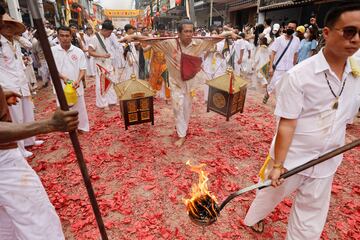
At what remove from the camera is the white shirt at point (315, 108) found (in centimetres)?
196

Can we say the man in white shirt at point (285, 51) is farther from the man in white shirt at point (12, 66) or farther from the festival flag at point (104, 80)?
the man in white shirt at point (12, 66)

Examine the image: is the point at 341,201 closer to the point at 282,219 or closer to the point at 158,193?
the point at 282,219

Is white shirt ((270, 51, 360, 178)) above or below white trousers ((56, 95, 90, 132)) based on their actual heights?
above

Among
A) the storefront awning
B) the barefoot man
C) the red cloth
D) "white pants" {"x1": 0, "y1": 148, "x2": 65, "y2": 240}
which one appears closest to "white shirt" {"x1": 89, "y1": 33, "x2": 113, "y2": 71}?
the barefoot man

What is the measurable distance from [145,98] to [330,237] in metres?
3.79

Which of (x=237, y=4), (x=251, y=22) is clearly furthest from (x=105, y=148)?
(x=237, y=4)

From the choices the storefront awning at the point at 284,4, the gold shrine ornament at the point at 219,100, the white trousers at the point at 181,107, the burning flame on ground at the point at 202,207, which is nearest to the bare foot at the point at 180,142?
the white trousers at the point at 181,107

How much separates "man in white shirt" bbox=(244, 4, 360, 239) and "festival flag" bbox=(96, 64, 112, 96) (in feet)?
19.2

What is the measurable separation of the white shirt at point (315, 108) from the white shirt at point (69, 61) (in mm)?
4669

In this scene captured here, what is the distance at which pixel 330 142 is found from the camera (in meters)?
2.14

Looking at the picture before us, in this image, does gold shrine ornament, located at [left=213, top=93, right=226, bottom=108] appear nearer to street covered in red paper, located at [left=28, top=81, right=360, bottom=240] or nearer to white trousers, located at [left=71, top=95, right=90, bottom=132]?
street covered in red paper, located at [left=28, top=81, right=360, bottom=240]

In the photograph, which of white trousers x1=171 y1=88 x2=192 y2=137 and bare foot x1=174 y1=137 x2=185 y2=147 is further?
bare foot x1=174 y1=137 x2=185 y2=147

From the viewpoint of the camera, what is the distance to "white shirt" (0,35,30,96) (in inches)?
164

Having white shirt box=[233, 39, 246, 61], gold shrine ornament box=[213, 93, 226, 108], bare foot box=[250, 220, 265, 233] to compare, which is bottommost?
bare foot box=[250, 220, 265, 233]
